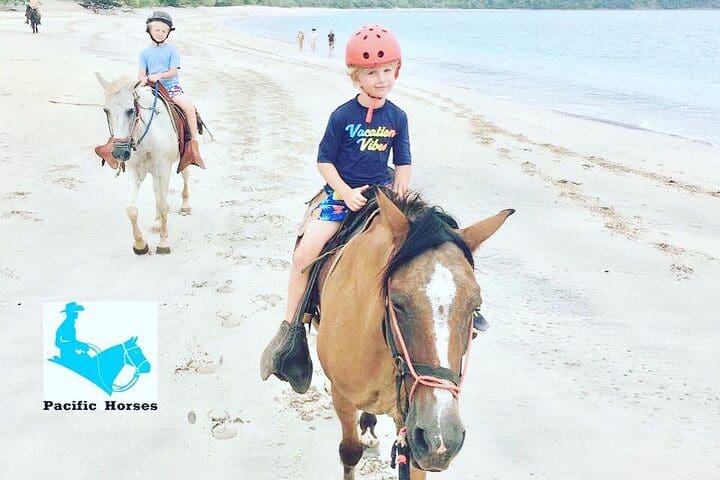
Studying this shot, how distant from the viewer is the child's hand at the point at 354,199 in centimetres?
322

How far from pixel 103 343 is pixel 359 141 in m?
2.79

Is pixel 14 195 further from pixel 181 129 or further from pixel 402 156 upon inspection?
pixel 402 156

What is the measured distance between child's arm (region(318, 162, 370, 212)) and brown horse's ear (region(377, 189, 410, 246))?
0.87m

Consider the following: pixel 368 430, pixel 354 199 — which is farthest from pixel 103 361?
pixel 354 199

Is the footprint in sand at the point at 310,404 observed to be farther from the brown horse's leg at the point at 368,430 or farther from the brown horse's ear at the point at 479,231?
the brown horse's ear at the point at 479,231

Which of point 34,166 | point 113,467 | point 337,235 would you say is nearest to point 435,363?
point 337,235

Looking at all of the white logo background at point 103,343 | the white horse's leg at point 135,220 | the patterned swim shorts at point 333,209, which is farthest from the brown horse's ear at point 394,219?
the white horse's leg at point 135,220

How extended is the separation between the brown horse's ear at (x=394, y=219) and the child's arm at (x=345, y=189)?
0.87 meters

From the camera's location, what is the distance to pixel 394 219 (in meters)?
2.35

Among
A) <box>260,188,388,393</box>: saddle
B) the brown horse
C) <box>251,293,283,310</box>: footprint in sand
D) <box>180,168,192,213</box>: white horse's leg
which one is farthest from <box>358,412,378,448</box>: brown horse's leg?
<box>180,168,192,213</box>: white horse's leg

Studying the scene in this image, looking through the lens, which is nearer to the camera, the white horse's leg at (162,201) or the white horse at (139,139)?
the white horse at (139,139)

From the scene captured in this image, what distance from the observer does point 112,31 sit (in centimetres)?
3912

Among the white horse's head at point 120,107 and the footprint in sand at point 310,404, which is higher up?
the white horse's head at point 120,107

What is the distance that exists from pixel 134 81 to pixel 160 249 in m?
2.07
